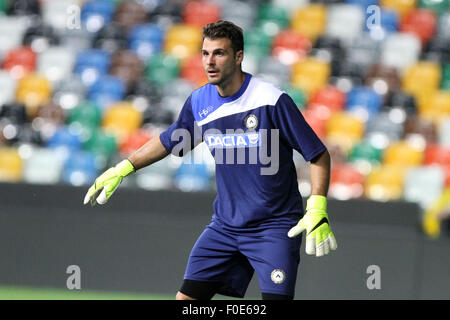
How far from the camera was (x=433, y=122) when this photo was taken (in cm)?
1025

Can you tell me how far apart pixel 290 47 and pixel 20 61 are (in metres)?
3.61

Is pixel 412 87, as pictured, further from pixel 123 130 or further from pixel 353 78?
pixel 123 130

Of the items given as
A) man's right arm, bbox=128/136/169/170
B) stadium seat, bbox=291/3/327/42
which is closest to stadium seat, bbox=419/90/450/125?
stadium seat, bbox=291/3/327/42

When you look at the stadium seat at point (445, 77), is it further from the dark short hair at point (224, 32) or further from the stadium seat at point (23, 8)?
the dark short hair at point (224, 32)

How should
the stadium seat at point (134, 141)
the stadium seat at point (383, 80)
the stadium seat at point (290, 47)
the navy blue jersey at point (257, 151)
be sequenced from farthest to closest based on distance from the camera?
the stadium seat at point (290, 47)
the stadium seat at point (383, 80)
the stadium seat at point (134, 141)
the navy blue jersey at point (257, 151)

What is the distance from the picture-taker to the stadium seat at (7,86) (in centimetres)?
1092

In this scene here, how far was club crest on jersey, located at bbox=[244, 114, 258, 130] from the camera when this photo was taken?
Answer: 482 cm

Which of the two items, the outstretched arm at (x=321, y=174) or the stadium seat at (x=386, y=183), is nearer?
the outstretched arm at (x=321, y=174)

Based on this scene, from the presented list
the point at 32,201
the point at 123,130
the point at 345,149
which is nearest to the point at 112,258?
the point at 32,201

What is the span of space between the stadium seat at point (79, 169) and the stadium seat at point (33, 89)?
140 centimetres

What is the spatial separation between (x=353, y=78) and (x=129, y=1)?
3.39 m

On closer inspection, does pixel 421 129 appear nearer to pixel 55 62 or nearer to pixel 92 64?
pixel 92 64

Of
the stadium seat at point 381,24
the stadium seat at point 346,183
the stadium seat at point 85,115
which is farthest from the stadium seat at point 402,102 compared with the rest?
the stadium seat at point 85,115

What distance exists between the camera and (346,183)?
936 cm
